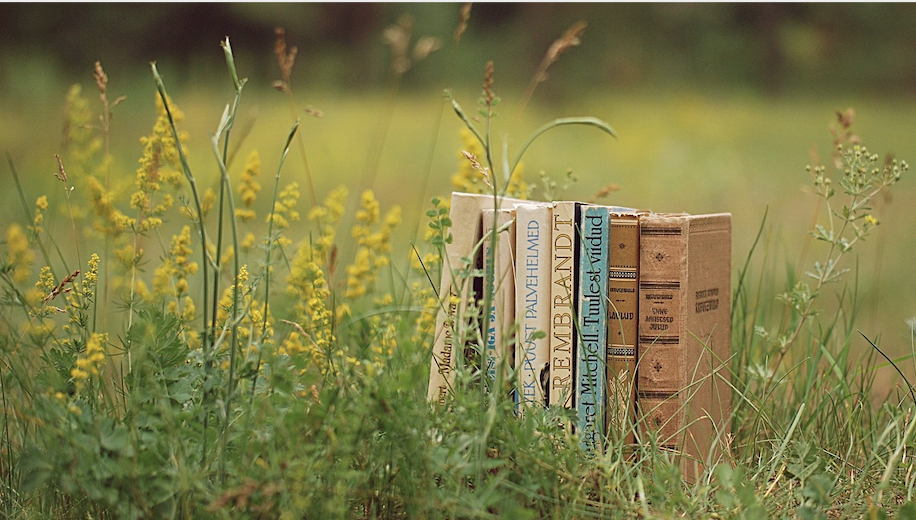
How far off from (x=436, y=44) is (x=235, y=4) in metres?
7.49

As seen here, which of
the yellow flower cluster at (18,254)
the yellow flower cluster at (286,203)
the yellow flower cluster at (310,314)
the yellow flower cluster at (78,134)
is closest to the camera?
the yellow flower cluster at (18,254)

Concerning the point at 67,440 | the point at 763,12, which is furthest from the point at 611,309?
the point at 763,12

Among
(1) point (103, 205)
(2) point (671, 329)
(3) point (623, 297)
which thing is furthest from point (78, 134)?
(2) point (671, 329)

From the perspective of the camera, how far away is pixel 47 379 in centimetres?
126

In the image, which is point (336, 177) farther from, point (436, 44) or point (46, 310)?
point (46, 310)

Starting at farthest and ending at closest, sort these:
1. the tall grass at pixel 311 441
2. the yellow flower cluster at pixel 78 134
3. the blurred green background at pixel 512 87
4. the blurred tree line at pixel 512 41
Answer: the blurred tree line at pixel 512 41 < the blurred green background at pixel 512 87 < the yellow flower cluster at pixel 78 134 < the tall grass at pixel 311 441

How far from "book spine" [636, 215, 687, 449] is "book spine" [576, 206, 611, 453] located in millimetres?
83

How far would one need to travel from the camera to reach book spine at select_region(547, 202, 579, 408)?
1521 mm

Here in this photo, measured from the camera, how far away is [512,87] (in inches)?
301

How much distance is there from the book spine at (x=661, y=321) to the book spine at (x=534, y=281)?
0.18m

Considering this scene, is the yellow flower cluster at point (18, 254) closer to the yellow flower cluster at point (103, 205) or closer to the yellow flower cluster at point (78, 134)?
the yellow flower cluster at point (103, 205)

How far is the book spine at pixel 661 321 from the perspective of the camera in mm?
1528

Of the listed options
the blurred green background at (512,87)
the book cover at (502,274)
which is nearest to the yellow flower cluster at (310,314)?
the book cover at (502,274)

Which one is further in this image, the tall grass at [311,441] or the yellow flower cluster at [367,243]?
the yellow flower cluster at [367,243]
